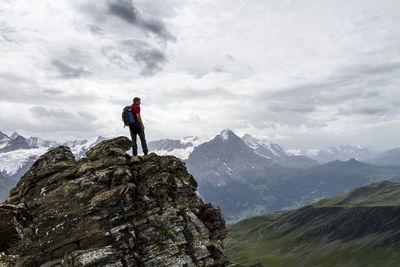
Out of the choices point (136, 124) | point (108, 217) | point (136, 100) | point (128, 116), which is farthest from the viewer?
point (136, 124)

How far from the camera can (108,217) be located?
2448 cm

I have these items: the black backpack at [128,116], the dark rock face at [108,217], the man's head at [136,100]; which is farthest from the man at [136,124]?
the dark rock face at [108,217]

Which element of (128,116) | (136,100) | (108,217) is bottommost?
(108,217)

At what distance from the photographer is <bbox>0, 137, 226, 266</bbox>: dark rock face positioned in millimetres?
22153

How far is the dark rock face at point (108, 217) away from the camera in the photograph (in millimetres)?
22153

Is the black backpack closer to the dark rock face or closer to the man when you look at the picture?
the man

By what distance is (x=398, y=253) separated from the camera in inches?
7830

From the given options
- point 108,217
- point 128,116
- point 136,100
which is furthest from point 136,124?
point 108,217

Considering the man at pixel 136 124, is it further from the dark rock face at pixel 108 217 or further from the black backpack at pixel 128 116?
the dark rock face at pixel 108 217

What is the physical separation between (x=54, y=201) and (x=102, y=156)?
7.38 m

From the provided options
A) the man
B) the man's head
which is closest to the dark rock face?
the man

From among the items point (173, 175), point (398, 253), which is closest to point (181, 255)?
point (173, 175)

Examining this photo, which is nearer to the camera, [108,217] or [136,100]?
[108,217]

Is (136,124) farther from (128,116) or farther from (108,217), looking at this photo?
(108,217)
